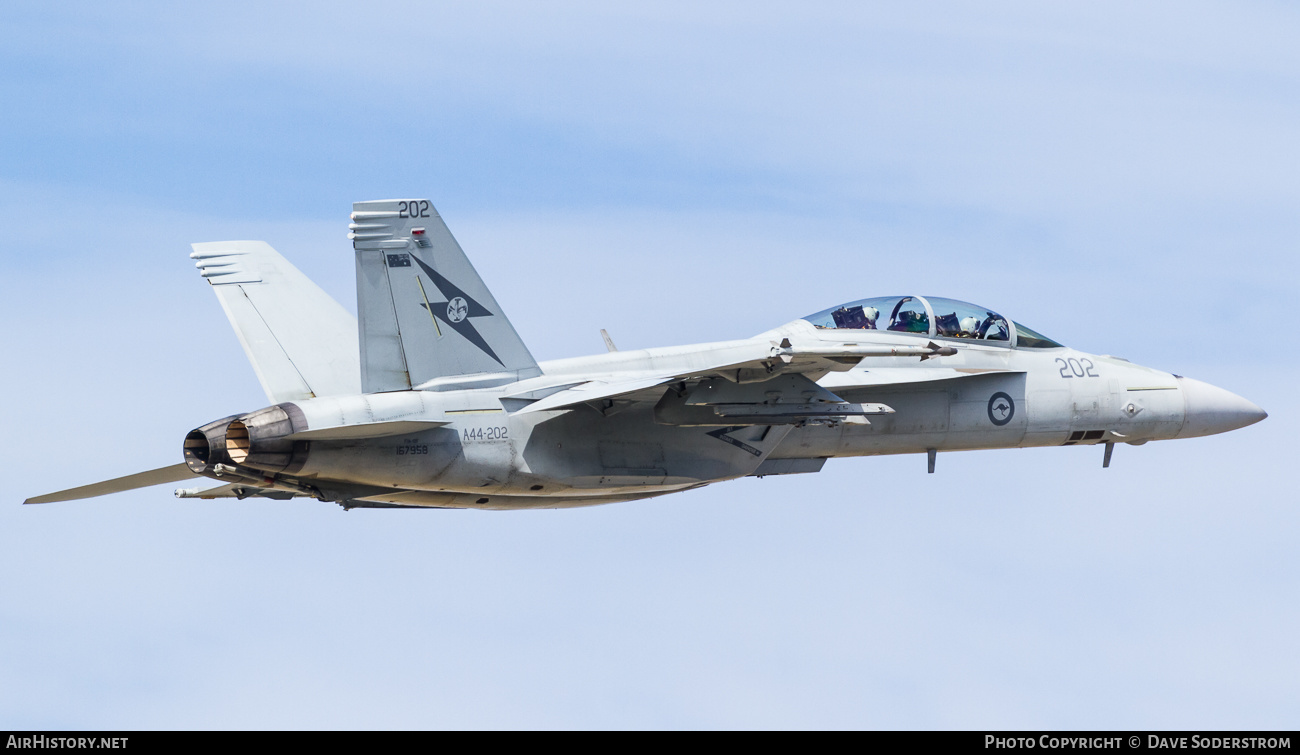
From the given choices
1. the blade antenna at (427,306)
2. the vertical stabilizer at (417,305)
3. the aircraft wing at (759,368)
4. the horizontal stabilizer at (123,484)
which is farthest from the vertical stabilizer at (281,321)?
the aircraft wing at (759,368)

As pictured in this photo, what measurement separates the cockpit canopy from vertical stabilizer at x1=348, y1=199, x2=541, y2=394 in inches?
180

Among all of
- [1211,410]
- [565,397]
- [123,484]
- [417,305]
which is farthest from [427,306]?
[1211,410]

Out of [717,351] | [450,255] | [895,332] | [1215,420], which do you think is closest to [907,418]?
[895,332]

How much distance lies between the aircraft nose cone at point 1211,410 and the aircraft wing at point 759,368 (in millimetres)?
5761

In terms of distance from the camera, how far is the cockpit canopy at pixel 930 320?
67.3 ft

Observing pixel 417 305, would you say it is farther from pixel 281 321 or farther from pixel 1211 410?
pixel 1211 410

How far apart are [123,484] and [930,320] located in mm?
10090

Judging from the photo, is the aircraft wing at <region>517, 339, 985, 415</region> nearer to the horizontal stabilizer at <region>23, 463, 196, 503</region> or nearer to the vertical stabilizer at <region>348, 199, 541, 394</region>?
the vertical stabilizer at <region>348, 199, 541, 394</region>

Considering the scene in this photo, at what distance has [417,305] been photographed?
1791 centimetres

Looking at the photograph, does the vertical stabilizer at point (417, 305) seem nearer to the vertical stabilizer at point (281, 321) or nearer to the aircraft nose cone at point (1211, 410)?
the vertical stabilizer at point (281, 321)

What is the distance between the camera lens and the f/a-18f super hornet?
56.7 feet

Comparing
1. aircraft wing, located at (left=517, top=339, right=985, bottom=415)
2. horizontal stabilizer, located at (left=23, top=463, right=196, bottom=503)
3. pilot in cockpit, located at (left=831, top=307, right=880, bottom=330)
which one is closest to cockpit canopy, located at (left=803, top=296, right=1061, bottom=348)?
pilot in cockpit, located at (left=831, top=307, right=880, bottom=330)

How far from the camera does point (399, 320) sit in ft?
58.5
